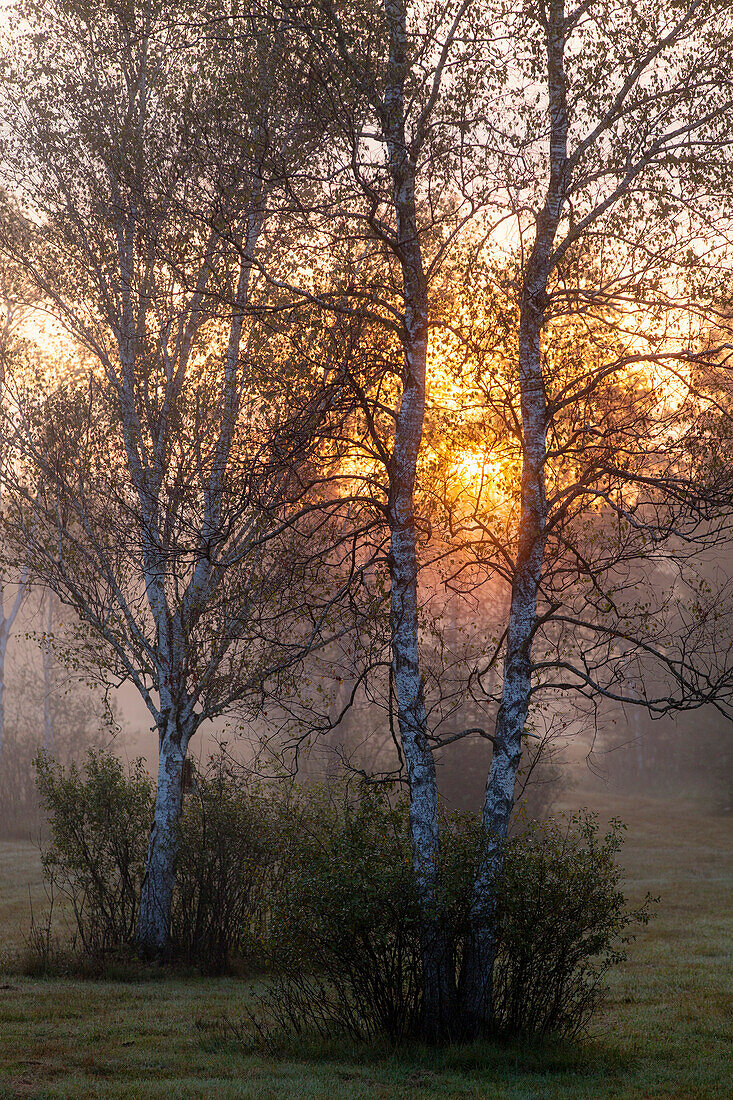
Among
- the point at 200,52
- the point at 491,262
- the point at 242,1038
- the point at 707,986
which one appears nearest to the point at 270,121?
the point at 491,262

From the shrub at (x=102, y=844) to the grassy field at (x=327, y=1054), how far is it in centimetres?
135

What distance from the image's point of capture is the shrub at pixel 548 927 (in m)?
7.50

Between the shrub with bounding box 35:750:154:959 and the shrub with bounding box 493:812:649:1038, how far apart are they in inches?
278

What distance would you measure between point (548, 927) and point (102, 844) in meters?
7.88

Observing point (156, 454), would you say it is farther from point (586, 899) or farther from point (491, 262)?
point (586, 899)

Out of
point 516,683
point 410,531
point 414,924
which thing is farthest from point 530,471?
point 414,924

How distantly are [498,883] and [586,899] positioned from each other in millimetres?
750

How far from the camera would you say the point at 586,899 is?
7582 millimetres

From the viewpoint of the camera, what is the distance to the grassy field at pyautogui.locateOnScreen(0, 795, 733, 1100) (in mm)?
6711

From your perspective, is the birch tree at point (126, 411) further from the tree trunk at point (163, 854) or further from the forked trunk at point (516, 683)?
the forked trunk at point (516, 683)

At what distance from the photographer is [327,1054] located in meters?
7.70

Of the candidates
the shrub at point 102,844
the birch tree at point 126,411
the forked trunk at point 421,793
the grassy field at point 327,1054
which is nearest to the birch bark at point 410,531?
the forked trunk at point 421,793

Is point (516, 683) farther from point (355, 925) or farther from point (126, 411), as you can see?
point (126, 411)

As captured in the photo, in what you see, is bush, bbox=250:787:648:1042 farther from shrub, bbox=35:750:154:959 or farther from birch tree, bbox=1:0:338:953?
shrub, bbox=35:750:154:959
